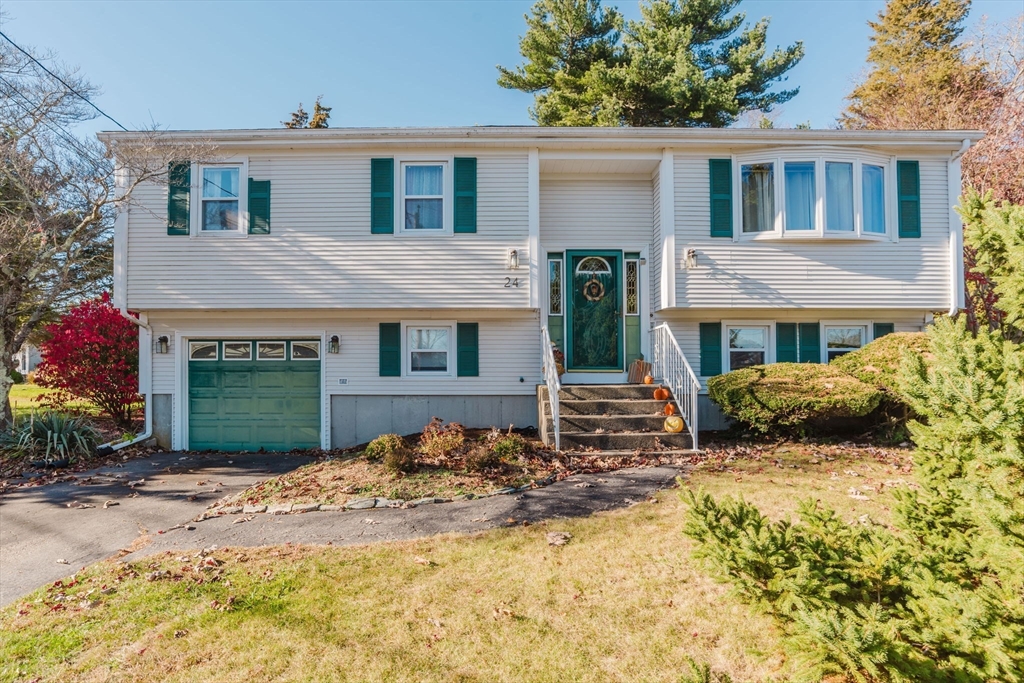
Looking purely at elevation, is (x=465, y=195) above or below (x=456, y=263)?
above

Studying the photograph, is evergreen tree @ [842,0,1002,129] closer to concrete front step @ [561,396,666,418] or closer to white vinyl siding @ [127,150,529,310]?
concrete front step @ [561,396,666,418]

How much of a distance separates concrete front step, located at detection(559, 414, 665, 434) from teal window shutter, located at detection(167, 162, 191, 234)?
7725mm

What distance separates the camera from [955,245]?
927 centimetres

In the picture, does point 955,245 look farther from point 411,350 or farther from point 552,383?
point 411,350

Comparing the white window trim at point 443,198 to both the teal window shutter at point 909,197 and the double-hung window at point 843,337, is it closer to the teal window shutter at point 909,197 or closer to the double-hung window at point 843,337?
the double-hung window at point 843,337

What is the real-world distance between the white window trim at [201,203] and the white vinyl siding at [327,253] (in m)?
0.12

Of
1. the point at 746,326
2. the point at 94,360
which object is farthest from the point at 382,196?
the point at 746,326

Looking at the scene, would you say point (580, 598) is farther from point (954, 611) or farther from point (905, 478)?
point (905, 478)

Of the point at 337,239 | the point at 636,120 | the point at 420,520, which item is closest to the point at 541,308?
the point at 337,239

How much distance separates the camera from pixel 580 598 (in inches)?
155

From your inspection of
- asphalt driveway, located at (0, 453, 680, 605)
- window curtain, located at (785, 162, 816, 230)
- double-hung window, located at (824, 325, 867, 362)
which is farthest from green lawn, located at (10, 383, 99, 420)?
double-hung window, located at (824, 325, 867, 362)

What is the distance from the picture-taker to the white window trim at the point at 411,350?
994cm

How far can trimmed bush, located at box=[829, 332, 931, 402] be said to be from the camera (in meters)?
8.10

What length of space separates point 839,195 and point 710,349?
3.57 meters
